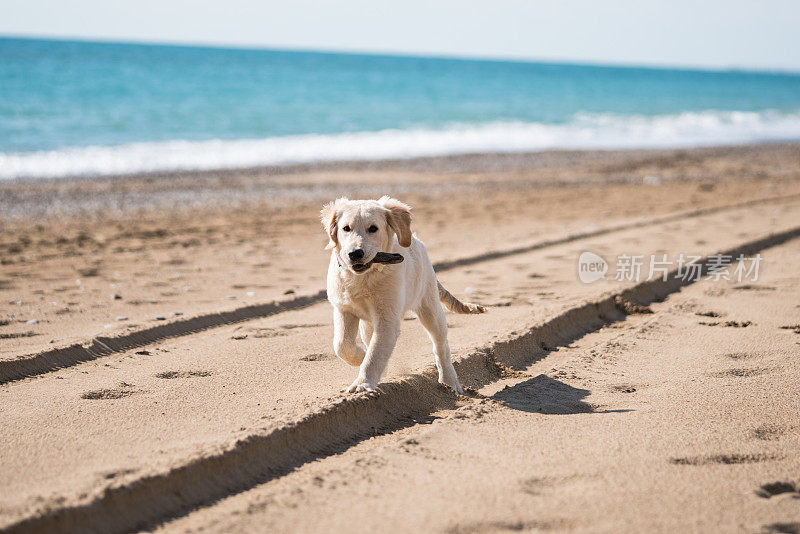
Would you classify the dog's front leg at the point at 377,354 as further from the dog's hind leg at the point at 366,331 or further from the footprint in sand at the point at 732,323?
the footprint in sand at the point at 732,323

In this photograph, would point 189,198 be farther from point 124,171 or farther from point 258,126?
point 258,126

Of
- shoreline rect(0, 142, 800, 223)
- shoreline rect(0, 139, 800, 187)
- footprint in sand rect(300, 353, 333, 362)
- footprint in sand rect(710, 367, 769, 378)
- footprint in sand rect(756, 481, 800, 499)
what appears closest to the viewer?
footprint in sand rect(756, 481, 800, 499)

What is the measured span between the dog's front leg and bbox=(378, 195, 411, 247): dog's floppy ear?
1.46 feet

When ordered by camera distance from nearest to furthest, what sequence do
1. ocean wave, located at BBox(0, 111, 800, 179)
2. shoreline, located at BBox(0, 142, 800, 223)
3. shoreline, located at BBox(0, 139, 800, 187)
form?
1. shoreline, located at BBox(0, 142, 800, 223)
2. shoreline, located at BBox(0, 139, 800, 187)
3. ocean wave, located at BBox(0, 111, 800, 179)

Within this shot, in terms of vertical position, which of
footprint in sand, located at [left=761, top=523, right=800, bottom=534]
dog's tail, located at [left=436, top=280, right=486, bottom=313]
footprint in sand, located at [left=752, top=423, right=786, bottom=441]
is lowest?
footprint in sand, located at [left=761, top=523, right=800, bottom=534]

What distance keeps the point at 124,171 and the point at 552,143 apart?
17412 millimetres

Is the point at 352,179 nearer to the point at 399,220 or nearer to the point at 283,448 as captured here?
the point at 399,220

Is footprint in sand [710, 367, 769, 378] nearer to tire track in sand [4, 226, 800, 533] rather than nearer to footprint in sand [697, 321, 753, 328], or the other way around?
footprint in sand [697, 321, 753, 328]

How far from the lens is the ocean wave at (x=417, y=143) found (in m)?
19.8

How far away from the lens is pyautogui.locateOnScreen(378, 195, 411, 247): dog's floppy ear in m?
4.47

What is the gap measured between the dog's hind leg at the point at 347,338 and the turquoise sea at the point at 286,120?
15.2m

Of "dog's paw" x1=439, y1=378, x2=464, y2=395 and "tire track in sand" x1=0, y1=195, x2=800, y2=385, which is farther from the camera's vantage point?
"tire track in sand" x1=0, y1=195, x2=800, y2=385

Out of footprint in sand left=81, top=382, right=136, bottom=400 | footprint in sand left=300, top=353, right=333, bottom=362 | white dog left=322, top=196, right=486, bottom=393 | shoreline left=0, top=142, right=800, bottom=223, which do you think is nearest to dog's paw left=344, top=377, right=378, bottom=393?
white dog left=322, top=196, right=486, bottom=393

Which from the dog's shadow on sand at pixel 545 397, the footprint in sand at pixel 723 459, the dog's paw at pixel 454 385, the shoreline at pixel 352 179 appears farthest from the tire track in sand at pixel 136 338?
the shoreline at pixel 352 179
